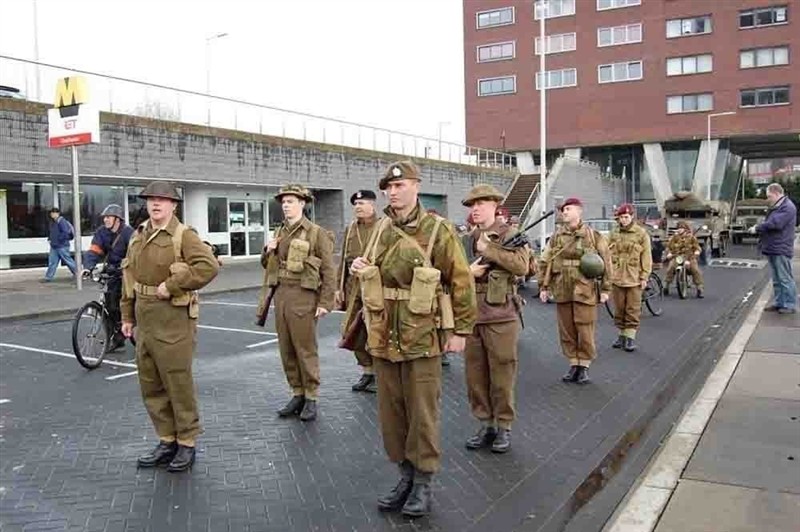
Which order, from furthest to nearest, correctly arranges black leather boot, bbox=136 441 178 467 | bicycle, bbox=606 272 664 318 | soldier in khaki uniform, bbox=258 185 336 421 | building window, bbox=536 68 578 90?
1. building window, bbox=536 68 578 90
2. bicycle, bbox=606 272 664 318
3. soldier in khaki uniform, bbox=258 185 336 421
4. black leather boot, bbox=136 441 178 467

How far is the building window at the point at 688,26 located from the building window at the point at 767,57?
10.8 ft

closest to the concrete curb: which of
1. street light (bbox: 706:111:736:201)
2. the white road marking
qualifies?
the white road marking

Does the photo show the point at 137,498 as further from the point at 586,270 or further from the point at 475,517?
the point at 586,270

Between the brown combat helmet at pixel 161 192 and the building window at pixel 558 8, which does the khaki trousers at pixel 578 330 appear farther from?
the building window at pixel 558 8

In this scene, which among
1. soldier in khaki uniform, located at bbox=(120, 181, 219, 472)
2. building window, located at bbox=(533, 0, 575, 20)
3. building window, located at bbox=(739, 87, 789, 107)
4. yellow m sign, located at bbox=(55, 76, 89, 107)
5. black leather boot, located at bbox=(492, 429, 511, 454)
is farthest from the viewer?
building window, located at bbox=(533, 0, 575, 20)

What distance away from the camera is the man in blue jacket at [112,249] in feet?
28.2

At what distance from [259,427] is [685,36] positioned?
51.1 m

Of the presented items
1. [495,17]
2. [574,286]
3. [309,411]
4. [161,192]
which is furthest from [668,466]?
[495,17]

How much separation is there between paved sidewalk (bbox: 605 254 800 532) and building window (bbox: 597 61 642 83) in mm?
46745

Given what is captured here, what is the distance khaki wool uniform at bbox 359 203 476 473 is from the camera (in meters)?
4.07

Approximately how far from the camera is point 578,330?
24.0 feet

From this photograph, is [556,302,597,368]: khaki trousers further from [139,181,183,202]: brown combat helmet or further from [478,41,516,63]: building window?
[478,41,516,63]: building window

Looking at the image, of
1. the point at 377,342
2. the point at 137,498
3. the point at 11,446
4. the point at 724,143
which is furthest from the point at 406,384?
the point at 724,143

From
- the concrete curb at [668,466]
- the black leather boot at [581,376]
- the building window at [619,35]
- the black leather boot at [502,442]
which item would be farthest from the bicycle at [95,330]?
the building window at [619,35]
